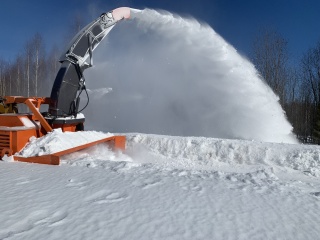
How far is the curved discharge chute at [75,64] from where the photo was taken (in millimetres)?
5746

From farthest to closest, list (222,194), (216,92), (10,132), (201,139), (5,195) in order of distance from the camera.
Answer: (216,92), (201,139), (10,132), (222,194), (5,195)

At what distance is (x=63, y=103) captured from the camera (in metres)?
5.85

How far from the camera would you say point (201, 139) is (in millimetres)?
7129

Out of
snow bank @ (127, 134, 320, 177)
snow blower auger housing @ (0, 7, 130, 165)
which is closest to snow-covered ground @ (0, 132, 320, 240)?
snow blower auger housing @ (0, 7, 130, 165)

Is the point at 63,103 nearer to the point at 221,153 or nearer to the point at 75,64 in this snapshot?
the point at 75,64

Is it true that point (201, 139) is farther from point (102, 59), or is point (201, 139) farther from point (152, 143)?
point (102, 59)

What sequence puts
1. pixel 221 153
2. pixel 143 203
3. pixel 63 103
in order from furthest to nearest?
1. pixel 221 153
2. pixel 63 103
3. pixel 143 203

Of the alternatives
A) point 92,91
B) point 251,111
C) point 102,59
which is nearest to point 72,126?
point 251,111

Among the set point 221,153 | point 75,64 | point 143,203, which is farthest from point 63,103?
point 221,153

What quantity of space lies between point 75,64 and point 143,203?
161 inches

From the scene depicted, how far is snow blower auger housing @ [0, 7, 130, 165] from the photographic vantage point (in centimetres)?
499

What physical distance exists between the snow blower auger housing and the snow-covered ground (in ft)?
1.41

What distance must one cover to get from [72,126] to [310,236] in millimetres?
5262

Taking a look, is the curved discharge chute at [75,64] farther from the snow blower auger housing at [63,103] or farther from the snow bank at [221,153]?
the snow bank at [221,153]
